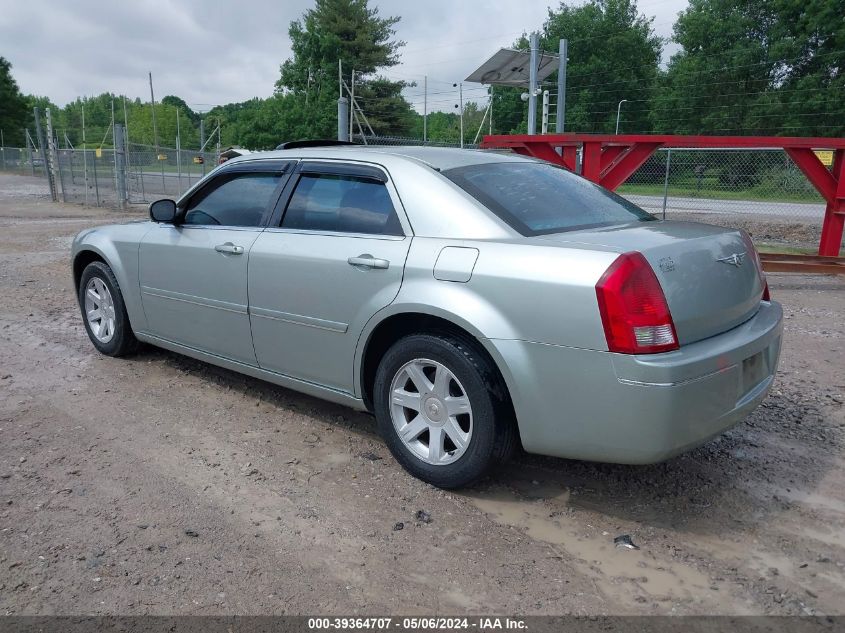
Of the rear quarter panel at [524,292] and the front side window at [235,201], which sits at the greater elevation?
the front side window at [235,201]

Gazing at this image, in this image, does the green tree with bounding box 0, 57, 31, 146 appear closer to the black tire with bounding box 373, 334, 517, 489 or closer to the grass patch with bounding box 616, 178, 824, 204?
the grass patch with bounding box 616, 178, 824, 204

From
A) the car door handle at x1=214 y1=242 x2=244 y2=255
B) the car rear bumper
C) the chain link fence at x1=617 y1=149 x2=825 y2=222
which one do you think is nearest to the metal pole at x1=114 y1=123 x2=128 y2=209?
the chain link fence at x1=617 y1=149 x2=825 y2=222

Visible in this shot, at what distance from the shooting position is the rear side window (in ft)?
12.0

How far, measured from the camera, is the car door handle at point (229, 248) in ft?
13.7

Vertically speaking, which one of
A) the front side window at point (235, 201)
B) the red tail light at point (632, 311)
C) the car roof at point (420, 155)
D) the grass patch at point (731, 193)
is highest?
the car roof at point (420, 155)

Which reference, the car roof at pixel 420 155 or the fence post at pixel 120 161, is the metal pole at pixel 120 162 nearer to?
the fence post at pixel 120 161

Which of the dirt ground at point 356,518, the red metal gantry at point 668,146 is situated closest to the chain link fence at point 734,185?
the red metal gantry at point 668,146

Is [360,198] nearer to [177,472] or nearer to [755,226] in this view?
[177,472]

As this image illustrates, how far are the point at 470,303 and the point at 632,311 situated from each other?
0.70 meters

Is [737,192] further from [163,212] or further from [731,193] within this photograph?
[163,212]

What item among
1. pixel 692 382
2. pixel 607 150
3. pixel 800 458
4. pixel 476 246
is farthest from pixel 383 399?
Answer: pixel 607 150

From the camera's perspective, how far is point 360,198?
12.5 feet

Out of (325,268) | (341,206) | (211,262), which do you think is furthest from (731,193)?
(325,268)

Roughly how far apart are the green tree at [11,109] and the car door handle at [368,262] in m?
75.8
